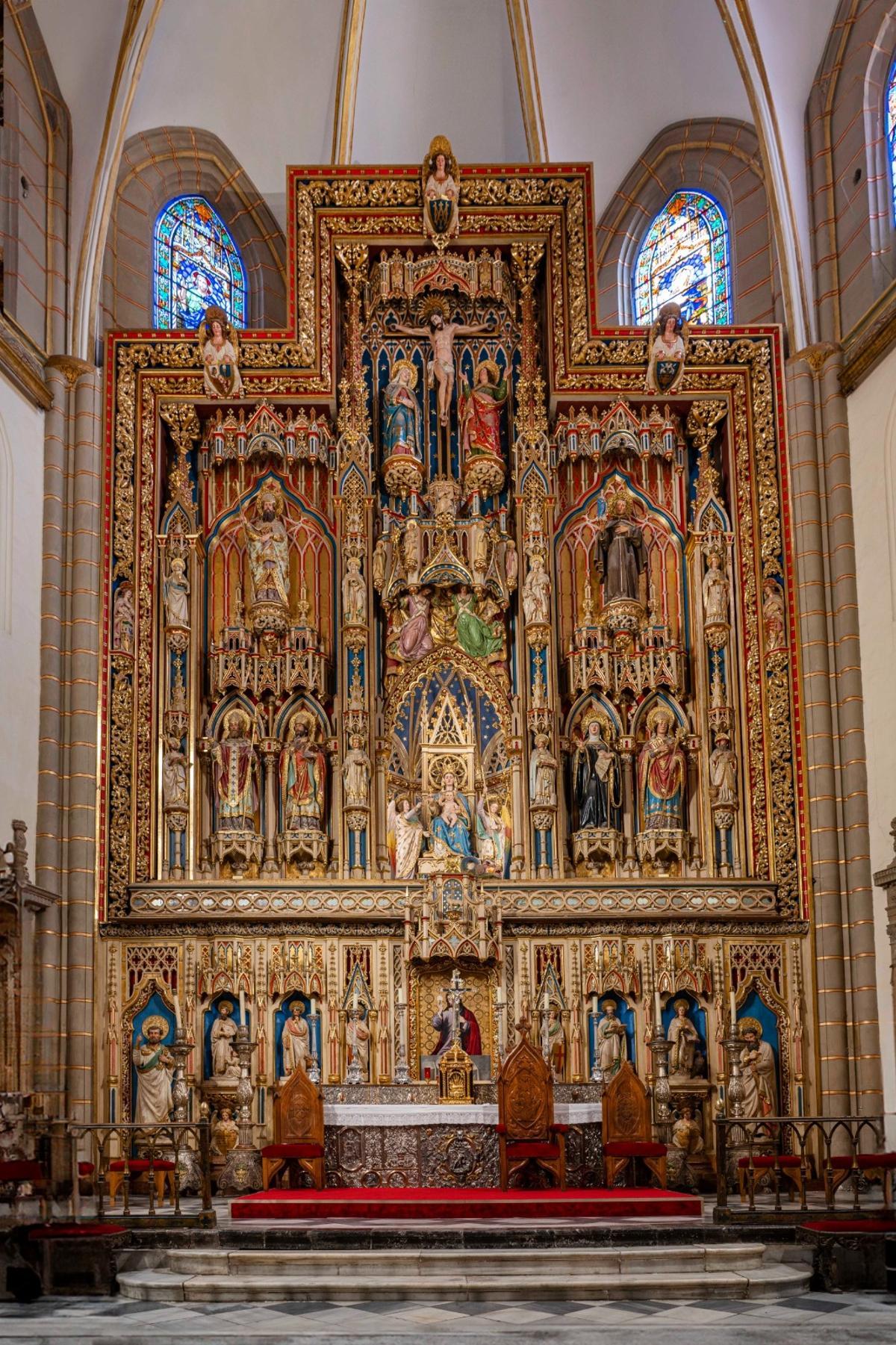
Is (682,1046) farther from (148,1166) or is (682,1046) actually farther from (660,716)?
(148,1166)

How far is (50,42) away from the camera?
22.7 metres

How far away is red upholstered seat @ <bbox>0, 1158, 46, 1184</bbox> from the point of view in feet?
51.5

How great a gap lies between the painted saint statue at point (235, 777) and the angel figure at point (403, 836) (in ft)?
6.32

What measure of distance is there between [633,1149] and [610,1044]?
11.6 feet

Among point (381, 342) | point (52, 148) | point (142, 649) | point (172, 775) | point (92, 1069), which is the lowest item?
point (92, 1069)

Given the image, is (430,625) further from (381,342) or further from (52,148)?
(52,148)

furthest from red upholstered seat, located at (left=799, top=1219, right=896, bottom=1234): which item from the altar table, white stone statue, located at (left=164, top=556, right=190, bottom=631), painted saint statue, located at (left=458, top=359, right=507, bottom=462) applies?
painted saint statue, located at (left=458, top=359, right=507, bottom=462)

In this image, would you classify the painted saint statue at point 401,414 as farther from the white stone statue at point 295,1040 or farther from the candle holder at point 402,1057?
the white stone statue at point 295,1040

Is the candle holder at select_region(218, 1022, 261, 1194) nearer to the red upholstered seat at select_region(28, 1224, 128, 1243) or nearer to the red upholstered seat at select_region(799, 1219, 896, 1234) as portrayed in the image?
the red upholstered seat at select_region(28, 1224, 128, 1243)

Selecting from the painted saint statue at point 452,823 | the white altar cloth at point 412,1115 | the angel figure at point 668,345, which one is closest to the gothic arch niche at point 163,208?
the angel figure at point 668,345

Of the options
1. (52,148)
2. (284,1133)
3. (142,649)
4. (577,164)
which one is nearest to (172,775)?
(142,649)

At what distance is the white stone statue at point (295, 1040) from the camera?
2202 centimetres

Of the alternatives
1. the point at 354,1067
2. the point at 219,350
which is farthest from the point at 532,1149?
the point at 219,350

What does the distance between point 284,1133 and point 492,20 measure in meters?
17.4
